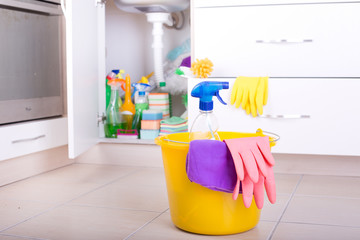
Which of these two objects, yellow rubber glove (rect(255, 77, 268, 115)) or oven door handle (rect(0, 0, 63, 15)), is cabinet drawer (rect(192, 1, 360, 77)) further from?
oven door handle (rect(0, 0, 63, 15))

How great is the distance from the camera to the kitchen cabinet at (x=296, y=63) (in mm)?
1775

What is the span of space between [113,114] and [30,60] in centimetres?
45

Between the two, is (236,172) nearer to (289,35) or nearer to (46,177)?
(289,35)

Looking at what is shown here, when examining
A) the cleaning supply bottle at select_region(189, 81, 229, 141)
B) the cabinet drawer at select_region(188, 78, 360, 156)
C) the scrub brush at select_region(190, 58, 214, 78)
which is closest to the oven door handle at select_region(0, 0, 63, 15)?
the scrub brush at select_region(190, 58, 214, 78)

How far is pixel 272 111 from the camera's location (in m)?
1.83

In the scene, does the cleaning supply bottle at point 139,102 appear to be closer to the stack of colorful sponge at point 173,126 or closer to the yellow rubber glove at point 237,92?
the stack of colorful sponge at point 173,126

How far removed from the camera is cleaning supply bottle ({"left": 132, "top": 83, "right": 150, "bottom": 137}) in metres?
2.23

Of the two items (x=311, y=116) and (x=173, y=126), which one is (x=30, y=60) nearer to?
(x=173, y=126)

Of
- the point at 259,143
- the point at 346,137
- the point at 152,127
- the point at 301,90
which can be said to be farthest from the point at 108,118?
the point at 259,143

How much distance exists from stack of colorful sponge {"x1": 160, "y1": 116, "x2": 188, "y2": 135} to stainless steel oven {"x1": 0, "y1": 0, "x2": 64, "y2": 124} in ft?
1.38

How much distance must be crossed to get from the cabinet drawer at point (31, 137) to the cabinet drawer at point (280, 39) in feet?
2.02

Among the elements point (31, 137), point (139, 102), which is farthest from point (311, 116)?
point (31, 137)

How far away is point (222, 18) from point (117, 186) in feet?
2.36

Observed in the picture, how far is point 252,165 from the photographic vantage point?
1128mm
